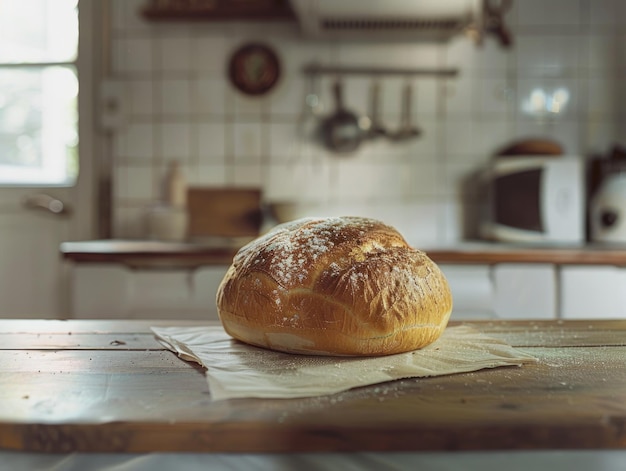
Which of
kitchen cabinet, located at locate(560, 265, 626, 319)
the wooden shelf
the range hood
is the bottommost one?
kitchen cabinet, located at locate(560, 265, 626, 319)

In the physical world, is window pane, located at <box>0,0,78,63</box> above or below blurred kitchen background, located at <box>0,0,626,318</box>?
above

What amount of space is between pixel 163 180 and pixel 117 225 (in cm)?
25

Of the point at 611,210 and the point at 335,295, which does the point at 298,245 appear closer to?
the point at 335,295

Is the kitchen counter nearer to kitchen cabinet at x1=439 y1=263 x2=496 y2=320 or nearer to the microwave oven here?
kitchen cabinet at x1=439 y1=263 x2=496 y2=320

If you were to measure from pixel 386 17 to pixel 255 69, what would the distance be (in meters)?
0.56

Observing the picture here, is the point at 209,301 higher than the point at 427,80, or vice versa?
the point at 427,80

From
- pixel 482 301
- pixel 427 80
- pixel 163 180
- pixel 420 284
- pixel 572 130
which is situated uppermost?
pixel 427 80

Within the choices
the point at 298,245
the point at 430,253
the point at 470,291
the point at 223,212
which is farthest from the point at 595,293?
the point at 298,245

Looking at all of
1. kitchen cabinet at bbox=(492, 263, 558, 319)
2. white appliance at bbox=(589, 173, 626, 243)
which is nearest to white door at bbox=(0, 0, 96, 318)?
kitchen cabinet at bbox=(492, 263, 558, 319)

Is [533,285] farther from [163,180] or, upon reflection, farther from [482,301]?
[163,180]

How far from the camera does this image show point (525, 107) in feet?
8.14

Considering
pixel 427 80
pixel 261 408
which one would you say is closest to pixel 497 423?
pixel 261 408

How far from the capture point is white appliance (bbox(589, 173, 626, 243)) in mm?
2113

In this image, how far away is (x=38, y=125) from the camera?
102 inches
